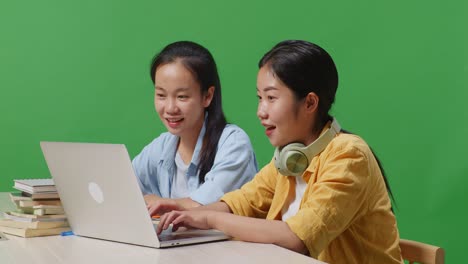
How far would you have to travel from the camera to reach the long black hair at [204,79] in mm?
2426

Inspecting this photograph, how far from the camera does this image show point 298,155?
5.79 feet

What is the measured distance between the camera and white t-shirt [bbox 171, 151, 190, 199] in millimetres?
2465

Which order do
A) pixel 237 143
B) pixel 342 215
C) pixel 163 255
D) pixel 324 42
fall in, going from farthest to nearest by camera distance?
pixel 324 42, pixel 237 143, pixel 342 215, pixel 163 255

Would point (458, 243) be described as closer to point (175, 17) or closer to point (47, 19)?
point (175, 17)

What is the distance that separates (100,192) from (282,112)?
478mm

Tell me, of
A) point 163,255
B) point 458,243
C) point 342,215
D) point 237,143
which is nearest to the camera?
point 163,255

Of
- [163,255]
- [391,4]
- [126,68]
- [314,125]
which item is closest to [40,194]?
[163,255]

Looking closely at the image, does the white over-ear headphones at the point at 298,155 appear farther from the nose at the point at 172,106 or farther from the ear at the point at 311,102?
the nose at the point at 172,106

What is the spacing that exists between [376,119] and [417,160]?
24 centimetres

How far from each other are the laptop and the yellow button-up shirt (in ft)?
0.69

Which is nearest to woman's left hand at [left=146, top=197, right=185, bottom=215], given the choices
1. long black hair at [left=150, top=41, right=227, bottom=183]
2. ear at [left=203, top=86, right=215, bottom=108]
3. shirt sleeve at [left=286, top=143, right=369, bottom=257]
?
shirt sleeve at [left=286, top=143, right=369, bottom=257]

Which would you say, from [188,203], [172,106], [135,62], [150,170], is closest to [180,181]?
[150,170]

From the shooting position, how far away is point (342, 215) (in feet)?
5.44

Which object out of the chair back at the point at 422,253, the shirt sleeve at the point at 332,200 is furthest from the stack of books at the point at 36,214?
the chair back at the point at 422,253
